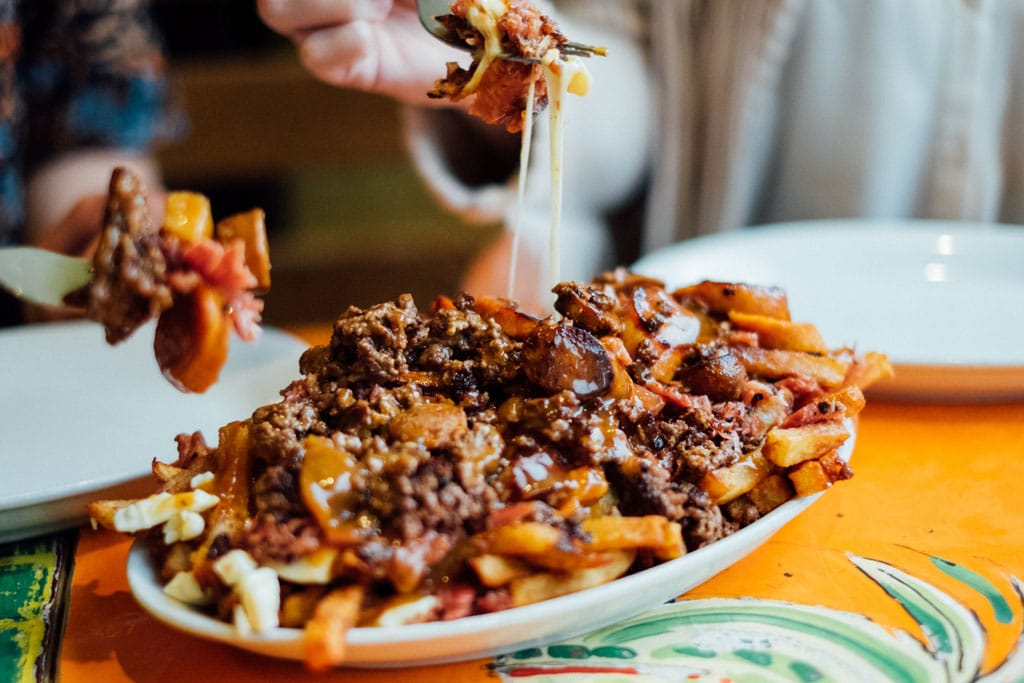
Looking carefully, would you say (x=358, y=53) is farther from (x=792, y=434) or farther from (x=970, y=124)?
(x=970, y=124)

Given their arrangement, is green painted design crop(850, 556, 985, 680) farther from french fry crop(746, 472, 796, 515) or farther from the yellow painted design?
the yellow painted design

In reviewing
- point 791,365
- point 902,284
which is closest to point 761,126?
point 902,284

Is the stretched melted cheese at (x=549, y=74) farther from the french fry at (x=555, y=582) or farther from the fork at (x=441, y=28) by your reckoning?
the french fry at (x=555, y=582)

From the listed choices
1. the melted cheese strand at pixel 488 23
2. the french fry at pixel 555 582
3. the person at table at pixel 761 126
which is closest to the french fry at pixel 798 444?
the french fry at pixel 555 582

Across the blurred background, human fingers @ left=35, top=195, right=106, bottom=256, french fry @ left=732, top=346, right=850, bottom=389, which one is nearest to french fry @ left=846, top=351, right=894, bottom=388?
french fry @ left=732, top=346, right=850, bottom=389

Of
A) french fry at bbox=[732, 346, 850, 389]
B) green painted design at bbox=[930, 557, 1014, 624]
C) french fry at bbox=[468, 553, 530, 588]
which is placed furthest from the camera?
french fry at bbox=[732, 346, 850, 389]

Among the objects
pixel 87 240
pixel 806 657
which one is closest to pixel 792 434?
pixel 806 657

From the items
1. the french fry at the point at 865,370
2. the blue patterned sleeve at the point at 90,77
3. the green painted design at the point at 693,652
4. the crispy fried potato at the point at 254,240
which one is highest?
the blue patterned sleeve at the point at 90,77
